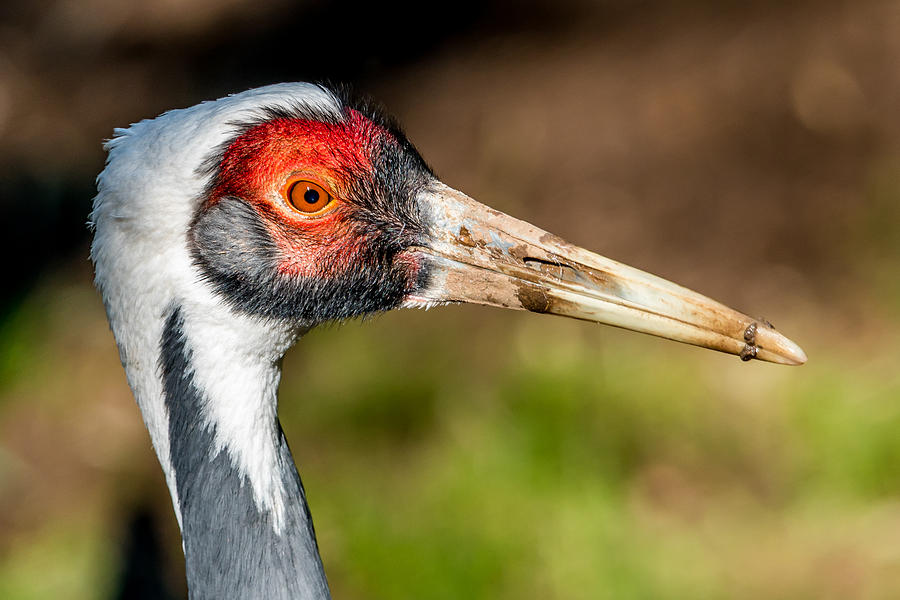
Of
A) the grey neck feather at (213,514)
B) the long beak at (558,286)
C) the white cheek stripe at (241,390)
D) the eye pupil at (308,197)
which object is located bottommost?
the grey neck feather at (213,514)

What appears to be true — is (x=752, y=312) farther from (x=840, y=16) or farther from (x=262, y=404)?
(x=262, y=404)

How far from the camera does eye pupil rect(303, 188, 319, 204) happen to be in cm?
243

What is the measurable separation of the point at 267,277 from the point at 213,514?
632 millimetres

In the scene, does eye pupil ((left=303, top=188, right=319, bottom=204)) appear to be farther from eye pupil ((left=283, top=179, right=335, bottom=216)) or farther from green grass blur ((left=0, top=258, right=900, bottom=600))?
green grass blur ((left=0, top=258, right=900, bottom=600))

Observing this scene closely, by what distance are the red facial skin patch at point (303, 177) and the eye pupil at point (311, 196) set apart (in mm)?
31

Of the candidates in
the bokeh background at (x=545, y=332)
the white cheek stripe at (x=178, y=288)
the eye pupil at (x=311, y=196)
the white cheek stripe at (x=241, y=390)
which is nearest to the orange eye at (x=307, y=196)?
the eye pupil at (x=311, y=196)

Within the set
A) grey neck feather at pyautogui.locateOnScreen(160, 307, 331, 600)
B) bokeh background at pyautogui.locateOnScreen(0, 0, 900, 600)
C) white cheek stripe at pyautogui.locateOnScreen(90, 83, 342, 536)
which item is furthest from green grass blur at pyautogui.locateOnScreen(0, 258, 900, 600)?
white cheek stripe at pyautogui.locateOnScreen(90, 83, 342, 536)

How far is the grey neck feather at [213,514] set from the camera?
234cm

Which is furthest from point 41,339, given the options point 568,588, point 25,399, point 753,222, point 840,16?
point 840,16

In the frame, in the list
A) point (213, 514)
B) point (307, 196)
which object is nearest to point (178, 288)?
point (307, 196)

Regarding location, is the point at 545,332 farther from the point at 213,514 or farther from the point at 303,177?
the point at 213,514

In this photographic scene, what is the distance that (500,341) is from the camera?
5.54 meters

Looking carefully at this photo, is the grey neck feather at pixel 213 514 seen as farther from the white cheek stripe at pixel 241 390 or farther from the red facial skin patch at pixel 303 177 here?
the red facial skin patch at pixel 303 177

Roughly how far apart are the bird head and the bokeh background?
7.92ft
